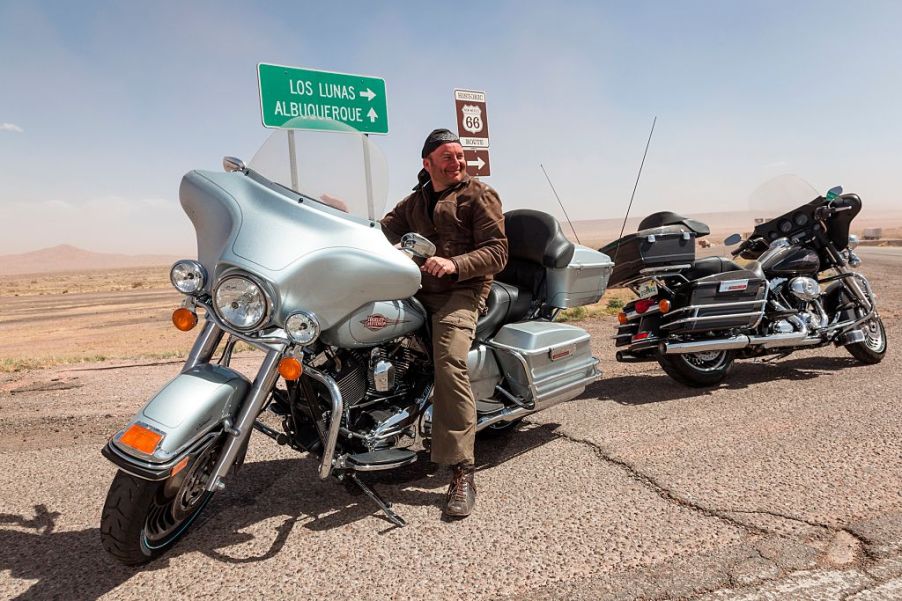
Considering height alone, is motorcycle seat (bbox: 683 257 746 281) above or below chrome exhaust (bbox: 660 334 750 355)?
above

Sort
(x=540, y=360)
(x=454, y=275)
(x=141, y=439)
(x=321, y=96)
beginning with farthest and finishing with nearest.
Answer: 1. (x=321, y=96)
2. (x=540, y=360)
3. (x=454, y=275)
4. (x=141, y=439)

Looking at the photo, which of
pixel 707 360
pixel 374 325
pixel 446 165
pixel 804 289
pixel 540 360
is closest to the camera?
pixel 374 325

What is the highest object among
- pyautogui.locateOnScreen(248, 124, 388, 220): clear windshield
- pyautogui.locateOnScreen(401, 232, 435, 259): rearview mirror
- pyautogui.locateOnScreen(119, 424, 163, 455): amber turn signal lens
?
pyautogui.locateOnScreen(248, 124, 388, 220): clear windshield

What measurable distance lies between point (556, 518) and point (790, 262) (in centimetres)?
431

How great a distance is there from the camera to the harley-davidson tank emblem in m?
3.00

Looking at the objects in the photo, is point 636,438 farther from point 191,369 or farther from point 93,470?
point 93,470

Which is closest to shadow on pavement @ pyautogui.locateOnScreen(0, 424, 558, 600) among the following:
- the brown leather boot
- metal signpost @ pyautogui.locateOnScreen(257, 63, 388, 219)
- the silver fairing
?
the brown leather boot

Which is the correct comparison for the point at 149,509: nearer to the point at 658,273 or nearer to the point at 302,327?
the point at 302,327

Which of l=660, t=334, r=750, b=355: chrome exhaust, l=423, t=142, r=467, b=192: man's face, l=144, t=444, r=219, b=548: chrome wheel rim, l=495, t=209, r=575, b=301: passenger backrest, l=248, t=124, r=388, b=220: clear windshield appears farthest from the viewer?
l=660, t=334, r=750, b=355: chrome exhaust

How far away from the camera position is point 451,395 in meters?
3.28

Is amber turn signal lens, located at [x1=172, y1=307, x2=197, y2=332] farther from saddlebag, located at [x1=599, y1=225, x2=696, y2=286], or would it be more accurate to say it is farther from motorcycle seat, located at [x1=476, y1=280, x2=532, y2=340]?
saddlebag, located at [x1=599, y1=225, x2=696, y2=286]

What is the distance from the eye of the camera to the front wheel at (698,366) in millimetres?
5406

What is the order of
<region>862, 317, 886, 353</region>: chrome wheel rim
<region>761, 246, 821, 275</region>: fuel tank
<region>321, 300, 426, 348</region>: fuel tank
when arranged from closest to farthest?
<region>321, 300, 426, 348</region>: fuel tank, <region>761, 246, 821, 275</region>: fuel tank, <region>862, 317, 886, 353</region>: chrome wheel rim

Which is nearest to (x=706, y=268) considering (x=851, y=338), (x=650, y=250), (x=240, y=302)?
(x=650, y=250)
